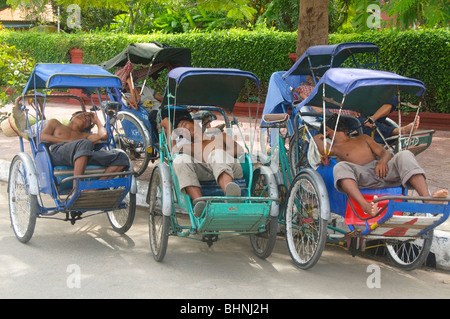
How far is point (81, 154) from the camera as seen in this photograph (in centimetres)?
551

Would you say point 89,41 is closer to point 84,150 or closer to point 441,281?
point 84,150

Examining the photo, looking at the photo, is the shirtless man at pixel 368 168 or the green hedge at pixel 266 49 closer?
the shirtless man at pixel 368 168

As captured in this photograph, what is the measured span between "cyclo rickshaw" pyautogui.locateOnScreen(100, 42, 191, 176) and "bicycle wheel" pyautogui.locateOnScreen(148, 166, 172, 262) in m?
2.45

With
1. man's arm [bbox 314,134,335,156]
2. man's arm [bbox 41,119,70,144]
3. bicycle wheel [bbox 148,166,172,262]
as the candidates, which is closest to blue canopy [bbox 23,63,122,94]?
man's arm [bbox 41,119,70,144]

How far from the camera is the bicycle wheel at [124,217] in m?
5.78

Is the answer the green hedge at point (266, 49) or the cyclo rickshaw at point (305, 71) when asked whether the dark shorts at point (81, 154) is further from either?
the green hedge at point (266, 49)

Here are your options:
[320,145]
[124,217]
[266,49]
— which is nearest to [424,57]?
[266,49]

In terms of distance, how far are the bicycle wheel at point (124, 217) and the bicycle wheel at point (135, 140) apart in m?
1.84

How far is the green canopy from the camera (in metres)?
8.61

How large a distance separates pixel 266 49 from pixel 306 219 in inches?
363

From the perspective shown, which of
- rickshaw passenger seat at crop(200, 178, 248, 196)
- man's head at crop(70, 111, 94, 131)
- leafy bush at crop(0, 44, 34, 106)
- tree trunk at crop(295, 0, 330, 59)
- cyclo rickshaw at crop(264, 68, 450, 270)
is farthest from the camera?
leafy bush at crop(0, 44, 34, 106)

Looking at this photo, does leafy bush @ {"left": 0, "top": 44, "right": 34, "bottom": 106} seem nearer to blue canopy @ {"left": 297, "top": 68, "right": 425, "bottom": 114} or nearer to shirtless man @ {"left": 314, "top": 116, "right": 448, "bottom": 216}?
blue canopy @ {"left": 297, "top": 68, "right": 425, "bottom": 114}


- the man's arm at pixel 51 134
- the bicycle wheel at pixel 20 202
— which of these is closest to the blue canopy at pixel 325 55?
the man's arm at pixel 51 134
